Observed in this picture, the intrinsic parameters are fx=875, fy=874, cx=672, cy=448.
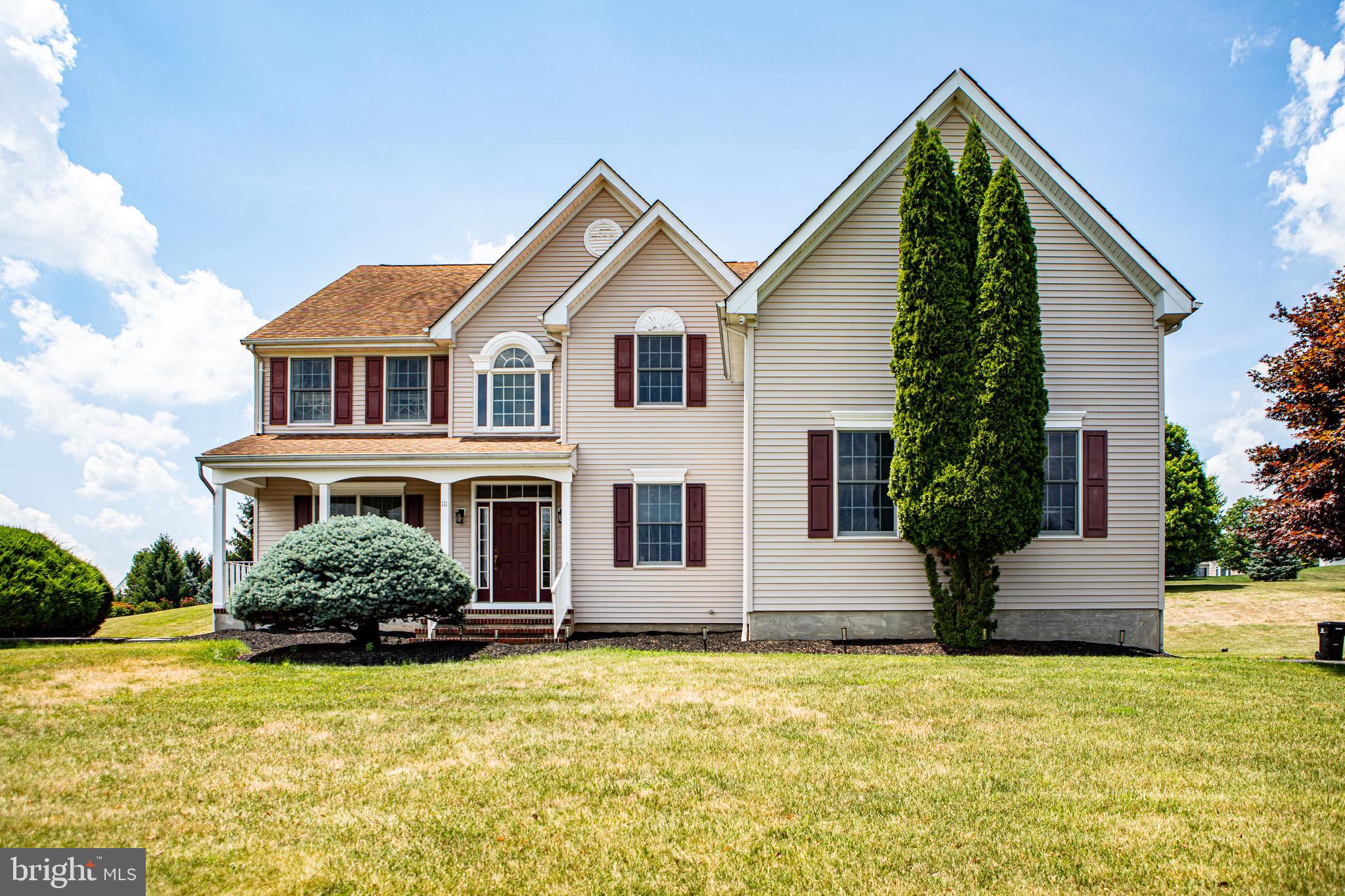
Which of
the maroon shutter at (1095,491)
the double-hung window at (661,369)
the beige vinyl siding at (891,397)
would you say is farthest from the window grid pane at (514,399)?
the maroon shutter at (1095,491)

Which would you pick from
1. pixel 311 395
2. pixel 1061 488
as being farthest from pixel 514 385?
pixel 1061 488

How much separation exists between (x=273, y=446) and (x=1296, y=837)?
685 inches

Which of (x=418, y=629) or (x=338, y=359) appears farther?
(x=338, y=359)

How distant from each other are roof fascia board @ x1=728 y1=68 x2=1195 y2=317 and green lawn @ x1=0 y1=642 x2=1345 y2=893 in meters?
6.71

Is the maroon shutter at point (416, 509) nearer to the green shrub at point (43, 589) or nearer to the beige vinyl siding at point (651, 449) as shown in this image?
the beige vinyl siding at point (651, 449)

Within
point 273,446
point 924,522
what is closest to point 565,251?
point 273,446

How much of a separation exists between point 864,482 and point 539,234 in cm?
870

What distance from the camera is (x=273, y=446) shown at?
701 inches

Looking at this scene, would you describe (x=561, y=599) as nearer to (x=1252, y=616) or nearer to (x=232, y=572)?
(x=232, y=572)

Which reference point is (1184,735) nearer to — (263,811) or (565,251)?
(263,811)

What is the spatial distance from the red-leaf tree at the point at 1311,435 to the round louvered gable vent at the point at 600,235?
13711mm

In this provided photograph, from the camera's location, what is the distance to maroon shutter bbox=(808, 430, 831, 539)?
14.6 m

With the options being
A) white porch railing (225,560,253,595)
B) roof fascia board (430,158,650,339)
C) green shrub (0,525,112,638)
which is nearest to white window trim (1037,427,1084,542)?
roof fascia board (430,158,650,339)

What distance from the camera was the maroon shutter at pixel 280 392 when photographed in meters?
19.2
